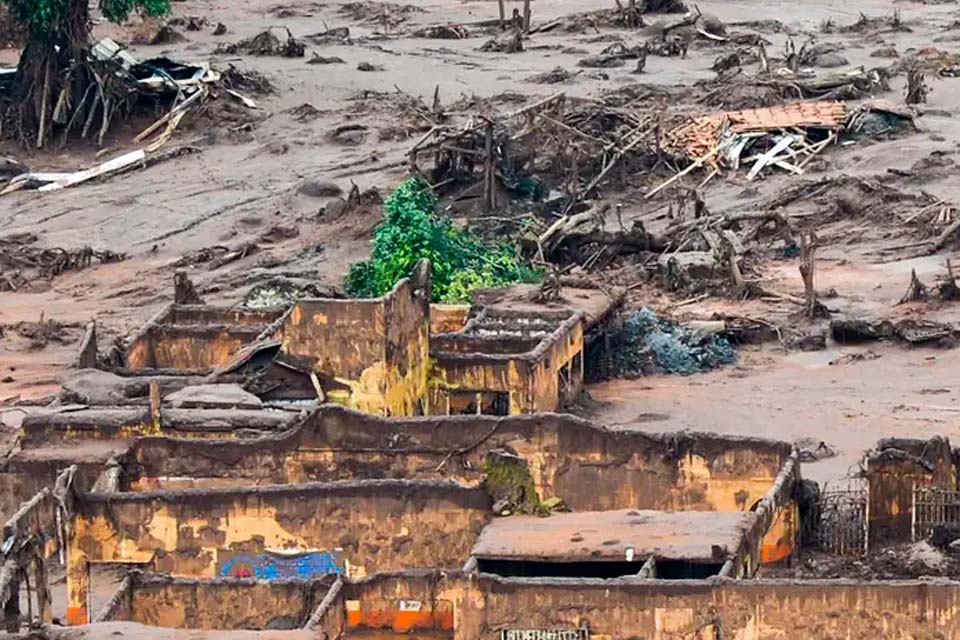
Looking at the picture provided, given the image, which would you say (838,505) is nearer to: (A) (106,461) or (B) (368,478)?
(B) (368,478)

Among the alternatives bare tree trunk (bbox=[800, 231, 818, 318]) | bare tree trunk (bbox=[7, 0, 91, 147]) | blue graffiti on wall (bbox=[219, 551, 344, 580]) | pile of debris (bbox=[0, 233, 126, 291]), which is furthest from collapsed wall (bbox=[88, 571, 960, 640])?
bare tree trunk (bbox=[7, 0, 91, 147])

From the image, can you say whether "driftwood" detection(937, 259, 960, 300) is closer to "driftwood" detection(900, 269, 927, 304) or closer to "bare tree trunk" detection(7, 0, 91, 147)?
"driftwood" detection(900, 269, 927, 304)

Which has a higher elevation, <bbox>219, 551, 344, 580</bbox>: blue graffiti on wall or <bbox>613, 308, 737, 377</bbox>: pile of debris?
<bbox>613, 308, 737, 377</bbox>: pile of debris

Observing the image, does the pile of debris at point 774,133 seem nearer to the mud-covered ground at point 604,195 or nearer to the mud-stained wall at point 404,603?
the mud-covered ground at point 604,195

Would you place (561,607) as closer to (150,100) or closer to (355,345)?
(355,345)

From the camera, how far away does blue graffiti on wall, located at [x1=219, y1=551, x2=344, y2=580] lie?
76.9 feet

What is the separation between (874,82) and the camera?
48406 millimetres

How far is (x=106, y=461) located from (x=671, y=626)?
7469mm

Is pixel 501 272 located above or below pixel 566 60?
below

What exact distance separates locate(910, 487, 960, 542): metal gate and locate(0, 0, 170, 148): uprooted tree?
92.5 ft

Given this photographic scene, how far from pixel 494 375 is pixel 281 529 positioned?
7.08 m

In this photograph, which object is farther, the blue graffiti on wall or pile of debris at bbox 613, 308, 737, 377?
pile of debris at bbox 613, 308, 737, 377

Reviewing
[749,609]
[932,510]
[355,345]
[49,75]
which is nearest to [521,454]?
[932,510]

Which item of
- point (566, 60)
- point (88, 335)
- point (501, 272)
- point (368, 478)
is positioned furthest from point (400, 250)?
point (566, 60)
